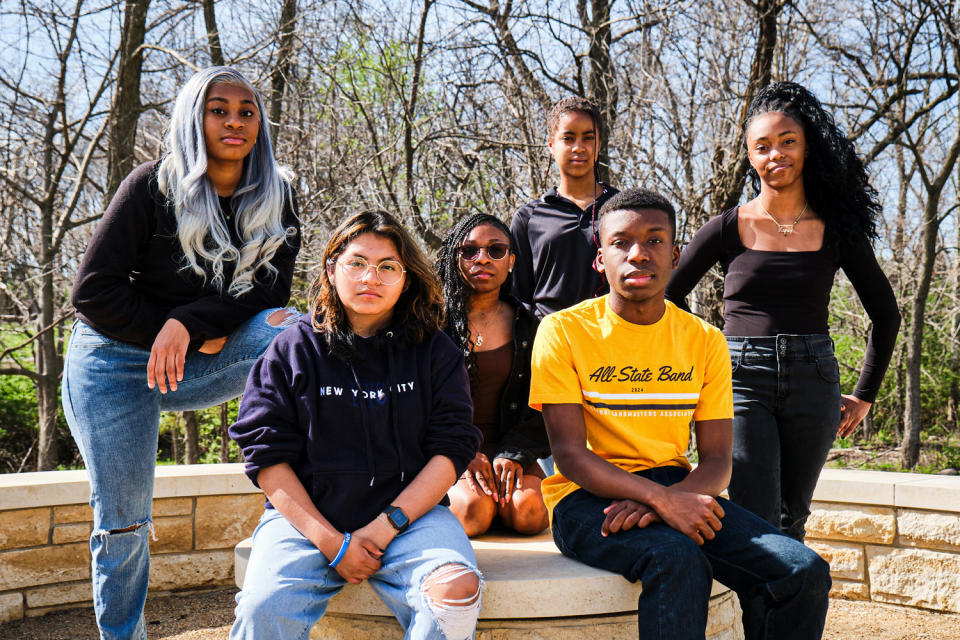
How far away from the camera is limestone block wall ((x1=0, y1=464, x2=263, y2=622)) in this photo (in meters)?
3.52

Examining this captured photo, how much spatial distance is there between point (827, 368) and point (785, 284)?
0.31 metres

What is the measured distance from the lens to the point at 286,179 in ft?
9.03

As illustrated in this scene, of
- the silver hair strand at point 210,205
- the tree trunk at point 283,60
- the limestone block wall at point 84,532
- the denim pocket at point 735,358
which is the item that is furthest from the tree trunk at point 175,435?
the denim pocket at point 735,358

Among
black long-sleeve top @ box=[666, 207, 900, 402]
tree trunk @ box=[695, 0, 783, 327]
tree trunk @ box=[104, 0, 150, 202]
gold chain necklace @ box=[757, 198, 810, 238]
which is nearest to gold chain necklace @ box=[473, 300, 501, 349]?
black long-sleeve top @ box=[666, 207, 900, 402]

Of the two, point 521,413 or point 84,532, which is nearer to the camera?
point 521,413

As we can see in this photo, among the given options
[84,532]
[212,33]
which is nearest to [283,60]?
[212,33]

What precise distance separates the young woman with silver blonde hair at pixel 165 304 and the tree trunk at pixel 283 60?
3187 millimetres

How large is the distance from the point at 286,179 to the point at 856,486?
2806 millimetres

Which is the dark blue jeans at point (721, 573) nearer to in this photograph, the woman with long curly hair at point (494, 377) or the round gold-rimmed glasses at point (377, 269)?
the woman with long curly hair at point (494, 377)

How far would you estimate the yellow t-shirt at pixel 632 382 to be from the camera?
2.46 meters

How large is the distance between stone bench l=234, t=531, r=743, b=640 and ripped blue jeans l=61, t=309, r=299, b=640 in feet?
1.99

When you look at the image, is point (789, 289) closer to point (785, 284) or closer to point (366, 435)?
point (785, 284)

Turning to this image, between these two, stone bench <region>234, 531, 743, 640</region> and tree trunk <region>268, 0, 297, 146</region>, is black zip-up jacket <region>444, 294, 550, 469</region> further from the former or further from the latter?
tree trunk <region>268, 0, 297, 146</region>

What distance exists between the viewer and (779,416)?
269 centimetres
